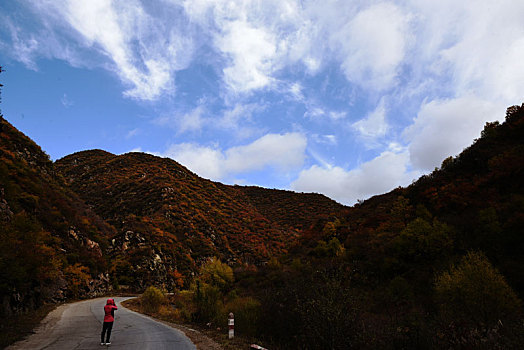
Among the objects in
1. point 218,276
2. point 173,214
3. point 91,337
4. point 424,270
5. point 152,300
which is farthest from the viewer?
point 173,214

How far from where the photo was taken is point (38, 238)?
625 inches

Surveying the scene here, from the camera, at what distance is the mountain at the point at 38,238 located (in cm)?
1205

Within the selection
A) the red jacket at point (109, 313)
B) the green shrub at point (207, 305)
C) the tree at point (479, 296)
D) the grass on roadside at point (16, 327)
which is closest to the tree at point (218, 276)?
the green shrub at point (207, 305)

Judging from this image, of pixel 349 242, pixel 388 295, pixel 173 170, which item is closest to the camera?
pixel 388 295

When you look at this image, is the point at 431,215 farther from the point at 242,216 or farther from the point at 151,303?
the point at 242,216

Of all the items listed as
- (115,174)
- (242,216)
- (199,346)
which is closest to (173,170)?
(115,174)

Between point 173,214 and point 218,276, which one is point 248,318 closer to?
point 218,276

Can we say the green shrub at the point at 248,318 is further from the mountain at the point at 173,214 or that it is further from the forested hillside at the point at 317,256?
the mountain at the point at 173,214

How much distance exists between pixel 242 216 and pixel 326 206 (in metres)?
24.0

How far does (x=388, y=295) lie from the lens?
51.0 feet

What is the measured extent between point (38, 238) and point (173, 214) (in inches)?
1229

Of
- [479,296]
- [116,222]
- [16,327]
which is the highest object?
[116,222]

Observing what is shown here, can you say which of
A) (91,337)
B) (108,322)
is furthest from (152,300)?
(108,322)

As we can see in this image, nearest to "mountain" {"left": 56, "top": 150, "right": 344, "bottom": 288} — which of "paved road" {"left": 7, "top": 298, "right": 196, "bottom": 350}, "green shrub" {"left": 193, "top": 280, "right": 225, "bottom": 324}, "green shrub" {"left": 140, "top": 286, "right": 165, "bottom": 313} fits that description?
"green shrub" {"left": 140, "top": 286, "right": 165, "bottom": 313}
